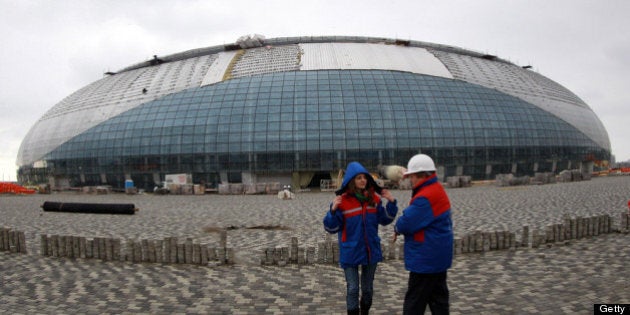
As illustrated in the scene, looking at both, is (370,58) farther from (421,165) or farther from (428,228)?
(428,228)

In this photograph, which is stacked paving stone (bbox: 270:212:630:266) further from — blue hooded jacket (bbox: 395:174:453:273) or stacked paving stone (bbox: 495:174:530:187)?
stacked paving stone (bbox: 495:174:530:187)

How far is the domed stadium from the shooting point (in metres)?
49.4

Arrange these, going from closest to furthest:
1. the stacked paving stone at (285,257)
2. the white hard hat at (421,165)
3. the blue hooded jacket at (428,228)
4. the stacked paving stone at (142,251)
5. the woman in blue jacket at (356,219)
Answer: the blue hooded jacket at (428,228), the white hard hat at (421,165), the woman in blue jacket at (356,219), the stacked paving stone at (285,257), the stacked paving stone at (142,251)

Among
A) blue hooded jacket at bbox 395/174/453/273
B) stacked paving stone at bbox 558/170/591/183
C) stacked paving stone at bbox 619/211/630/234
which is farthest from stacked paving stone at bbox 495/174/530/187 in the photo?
blue hooded jacket at bbox 395/174/453/273

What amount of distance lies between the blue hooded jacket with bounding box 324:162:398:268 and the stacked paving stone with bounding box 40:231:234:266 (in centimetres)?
660

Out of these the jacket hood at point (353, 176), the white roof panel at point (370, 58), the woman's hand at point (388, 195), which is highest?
the white roof panel at point (370, 58)

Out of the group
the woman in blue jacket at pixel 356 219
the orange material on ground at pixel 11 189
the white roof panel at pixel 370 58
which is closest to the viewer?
the woman in blue jacket at pixel 356 219

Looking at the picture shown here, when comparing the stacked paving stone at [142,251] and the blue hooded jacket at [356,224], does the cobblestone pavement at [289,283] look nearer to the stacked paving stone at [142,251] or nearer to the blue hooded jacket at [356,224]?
the stacked paving stone at [142,251]

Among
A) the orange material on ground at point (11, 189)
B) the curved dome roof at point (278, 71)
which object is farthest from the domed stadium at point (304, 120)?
the orange material on ground at point (11, 189)

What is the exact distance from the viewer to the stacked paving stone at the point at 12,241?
14.5 metres

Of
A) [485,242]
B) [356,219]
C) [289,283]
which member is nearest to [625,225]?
[485,242]

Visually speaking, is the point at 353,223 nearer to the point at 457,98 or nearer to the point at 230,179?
the point at 230,179

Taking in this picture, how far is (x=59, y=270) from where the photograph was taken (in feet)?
38.6

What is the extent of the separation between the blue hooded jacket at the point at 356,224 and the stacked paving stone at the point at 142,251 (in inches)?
260
